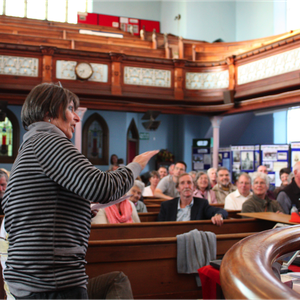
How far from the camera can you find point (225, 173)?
237 inches

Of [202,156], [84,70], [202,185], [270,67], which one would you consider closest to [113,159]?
[202,156]

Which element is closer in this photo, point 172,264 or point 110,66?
point 172,264

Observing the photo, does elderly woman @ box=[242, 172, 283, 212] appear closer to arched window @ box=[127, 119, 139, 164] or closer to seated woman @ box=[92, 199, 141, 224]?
seated woman @ box=[92, 199, 141, 224]

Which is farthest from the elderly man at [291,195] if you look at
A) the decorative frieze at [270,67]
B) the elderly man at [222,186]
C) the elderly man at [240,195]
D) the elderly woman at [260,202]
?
the decorative frieze at [270,67]

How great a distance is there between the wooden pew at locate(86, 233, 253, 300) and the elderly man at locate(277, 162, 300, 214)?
6.64 ft

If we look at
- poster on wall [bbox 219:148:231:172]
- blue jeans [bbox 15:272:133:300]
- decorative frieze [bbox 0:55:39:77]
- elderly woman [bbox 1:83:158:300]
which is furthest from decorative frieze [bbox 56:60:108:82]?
elderly woman [bbox 1:83:158:300]

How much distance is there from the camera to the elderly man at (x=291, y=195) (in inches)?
170

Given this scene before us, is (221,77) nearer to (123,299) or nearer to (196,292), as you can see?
(196,292)

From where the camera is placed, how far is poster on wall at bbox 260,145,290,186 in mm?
9992

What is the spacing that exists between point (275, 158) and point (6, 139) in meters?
9.00

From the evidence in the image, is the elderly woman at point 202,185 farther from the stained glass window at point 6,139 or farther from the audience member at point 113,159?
the stained glass window at point 6,139

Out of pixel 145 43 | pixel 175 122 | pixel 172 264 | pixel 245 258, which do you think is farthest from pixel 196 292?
pixel 175 122

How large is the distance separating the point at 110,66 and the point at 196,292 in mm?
7740

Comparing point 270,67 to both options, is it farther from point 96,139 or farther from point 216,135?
point 96,139
